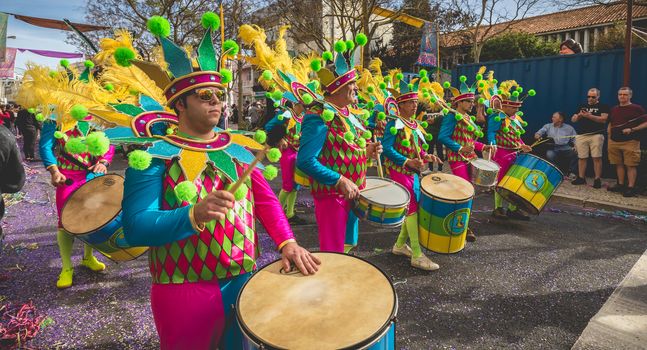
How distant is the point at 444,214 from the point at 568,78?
301 inches

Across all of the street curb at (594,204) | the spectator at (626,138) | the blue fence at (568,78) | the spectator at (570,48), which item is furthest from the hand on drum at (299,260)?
the spectator at (570,48)

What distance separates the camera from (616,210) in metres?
6.48

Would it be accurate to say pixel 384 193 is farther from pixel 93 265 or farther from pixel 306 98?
pixel 93 265

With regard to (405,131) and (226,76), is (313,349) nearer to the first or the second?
(226,76)

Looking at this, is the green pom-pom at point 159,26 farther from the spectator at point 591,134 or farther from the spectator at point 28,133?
the spectator at point 28,133

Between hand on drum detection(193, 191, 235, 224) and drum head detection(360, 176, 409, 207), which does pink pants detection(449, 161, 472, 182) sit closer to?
drum head detection(360, 176, 409, 207)

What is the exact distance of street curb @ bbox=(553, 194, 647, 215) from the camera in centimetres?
633

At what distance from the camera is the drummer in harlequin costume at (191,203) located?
1.48 m

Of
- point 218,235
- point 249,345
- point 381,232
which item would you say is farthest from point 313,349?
point 381,232

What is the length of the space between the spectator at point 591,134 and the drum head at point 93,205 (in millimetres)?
8191

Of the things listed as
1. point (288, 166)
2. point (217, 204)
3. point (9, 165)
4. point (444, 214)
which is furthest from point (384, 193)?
point (288, 166)

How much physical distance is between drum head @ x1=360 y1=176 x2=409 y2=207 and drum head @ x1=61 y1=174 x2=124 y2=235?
6.39 ft

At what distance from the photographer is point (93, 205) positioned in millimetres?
3146

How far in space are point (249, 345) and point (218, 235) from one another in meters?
0.44
